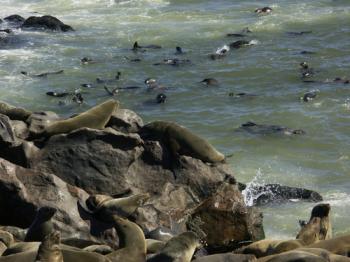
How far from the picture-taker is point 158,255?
857 cm

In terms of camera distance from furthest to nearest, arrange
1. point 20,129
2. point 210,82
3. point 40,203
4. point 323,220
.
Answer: point 210,82, point 20,129, point 323,220, point 40,203

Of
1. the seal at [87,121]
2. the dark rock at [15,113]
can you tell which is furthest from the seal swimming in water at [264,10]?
the seal at [87,121]

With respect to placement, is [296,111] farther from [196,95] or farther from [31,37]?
[31,37]

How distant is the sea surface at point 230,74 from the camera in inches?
636

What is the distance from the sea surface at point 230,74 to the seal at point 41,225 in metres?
4.12

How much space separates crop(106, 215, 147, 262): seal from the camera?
28.3 ft

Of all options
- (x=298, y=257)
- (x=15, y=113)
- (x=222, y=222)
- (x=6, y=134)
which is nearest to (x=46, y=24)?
(x=15, y=113)

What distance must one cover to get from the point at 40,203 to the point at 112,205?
871 millimetres

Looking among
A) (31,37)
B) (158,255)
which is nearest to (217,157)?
(158,255)

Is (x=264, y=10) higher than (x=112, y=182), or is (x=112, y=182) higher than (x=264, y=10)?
(x=264, y=10)

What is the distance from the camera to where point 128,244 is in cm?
889

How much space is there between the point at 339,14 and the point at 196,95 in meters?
9.96

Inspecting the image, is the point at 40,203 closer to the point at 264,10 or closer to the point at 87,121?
the point at 87,121

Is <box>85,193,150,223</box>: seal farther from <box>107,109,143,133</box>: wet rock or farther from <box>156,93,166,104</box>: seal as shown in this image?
<box>156,93,166,104</box>: seal
